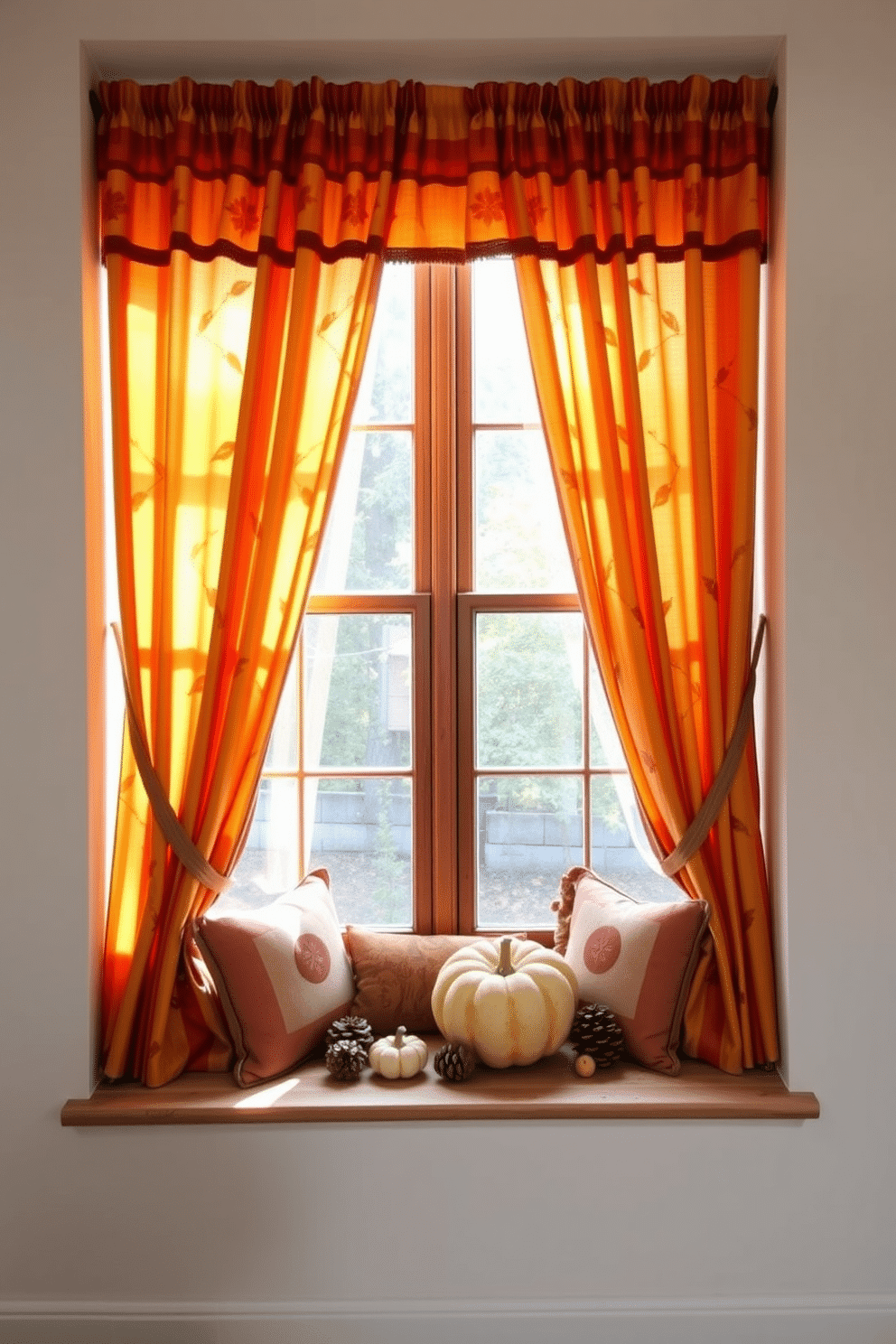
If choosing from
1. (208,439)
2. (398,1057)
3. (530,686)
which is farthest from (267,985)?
(208,439)

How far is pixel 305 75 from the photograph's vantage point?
2.58 m

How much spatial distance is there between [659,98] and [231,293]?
108cm

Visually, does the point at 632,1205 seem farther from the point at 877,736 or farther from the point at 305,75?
the point at 305,75

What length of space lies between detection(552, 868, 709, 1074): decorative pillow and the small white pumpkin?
41 centimetres

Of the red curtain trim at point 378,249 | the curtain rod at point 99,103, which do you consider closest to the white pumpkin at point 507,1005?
the red curtain trim at point 378,249

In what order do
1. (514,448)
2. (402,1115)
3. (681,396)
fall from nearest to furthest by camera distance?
1. (402,1115)
2. (681,396)
3. (514,448)

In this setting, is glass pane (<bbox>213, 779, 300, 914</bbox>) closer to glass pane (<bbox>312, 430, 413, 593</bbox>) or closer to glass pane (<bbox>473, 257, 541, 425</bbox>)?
glass pane (<bbox>312, 430, 413, 593</bbox>)

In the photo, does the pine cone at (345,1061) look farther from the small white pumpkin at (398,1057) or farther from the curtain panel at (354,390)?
the curtain panel at (354,390)

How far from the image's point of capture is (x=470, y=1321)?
2430mm

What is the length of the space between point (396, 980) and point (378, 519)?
44.7 inches

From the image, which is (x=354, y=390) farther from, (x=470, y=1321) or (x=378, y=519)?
(x=470, y=1321)

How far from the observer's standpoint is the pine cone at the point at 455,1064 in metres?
2.46

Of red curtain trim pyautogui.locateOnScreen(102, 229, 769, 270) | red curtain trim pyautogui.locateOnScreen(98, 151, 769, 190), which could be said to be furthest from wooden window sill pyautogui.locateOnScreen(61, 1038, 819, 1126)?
red curtain trim pyautogui.locateOnScreen(98, 151, 769, 190)

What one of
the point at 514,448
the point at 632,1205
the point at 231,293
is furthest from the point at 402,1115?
the point at 231,293
